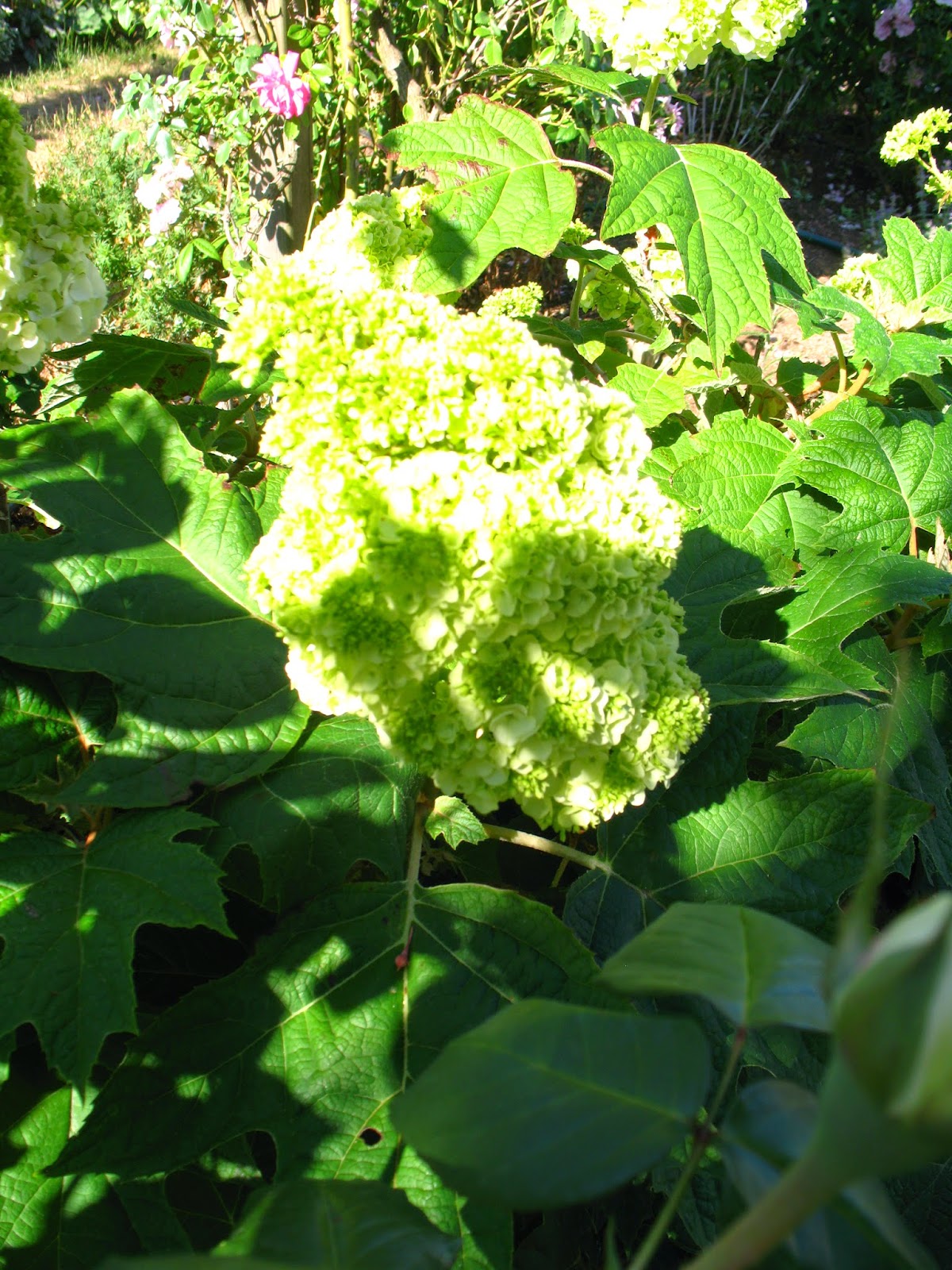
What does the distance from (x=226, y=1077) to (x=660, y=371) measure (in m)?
1.89

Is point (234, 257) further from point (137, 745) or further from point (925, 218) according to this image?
point (925, 218)

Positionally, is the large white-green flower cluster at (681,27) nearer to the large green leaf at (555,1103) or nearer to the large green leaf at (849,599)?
the large green leaf at (849,599)

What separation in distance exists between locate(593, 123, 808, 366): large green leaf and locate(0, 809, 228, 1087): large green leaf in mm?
1444

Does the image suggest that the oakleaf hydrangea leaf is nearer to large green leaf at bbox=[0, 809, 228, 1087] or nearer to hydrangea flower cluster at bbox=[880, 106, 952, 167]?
large green leaf at bbox=[0, 809, 228, 1087]

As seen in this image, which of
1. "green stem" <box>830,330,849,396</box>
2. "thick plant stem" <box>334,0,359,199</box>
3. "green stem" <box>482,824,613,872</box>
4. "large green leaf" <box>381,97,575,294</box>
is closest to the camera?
"green stem" <box>482,824,613,872</box>

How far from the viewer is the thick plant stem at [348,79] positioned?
167 inches

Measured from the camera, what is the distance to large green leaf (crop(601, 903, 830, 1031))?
62 cm

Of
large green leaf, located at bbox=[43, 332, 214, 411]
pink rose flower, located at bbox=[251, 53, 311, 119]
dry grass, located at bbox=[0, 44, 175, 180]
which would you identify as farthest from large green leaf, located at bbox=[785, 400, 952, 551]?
dry grass, located at bbox=[0, 44, 175, 180]

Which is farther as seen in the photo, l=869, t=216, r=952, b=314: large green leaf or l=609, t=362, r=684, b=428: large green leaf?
l=869, t=216, r=952, b=314: large green leaf

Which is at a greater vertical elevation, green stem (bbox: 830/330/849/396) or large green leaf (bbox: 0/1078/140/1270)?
green stem (bbox: 830/330/849/396)

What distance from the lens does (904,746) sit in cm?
185

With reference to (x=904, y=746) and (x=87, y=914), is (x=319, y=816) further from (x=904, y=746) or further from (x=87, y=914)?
(x=904, y=746)

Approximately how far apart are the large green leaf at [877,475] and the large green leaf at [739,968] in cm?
170

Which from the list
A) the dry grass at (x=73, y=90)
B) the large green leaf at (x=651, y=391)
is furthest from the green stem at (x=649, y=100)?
the dry grass at (x=73, y=90)
